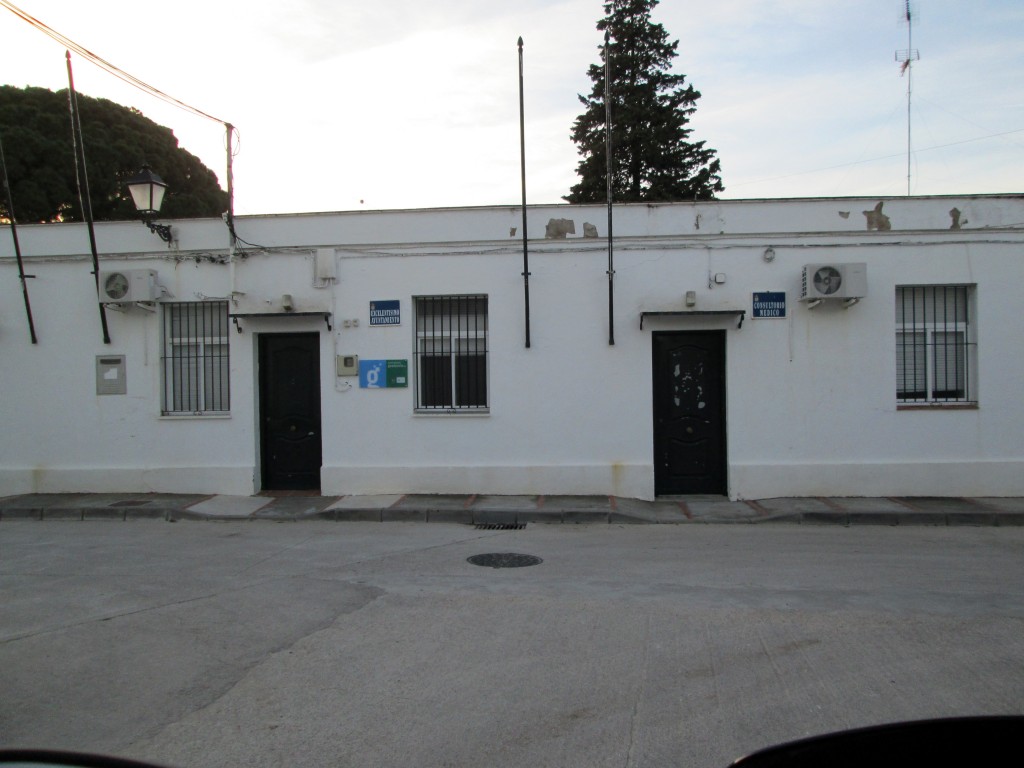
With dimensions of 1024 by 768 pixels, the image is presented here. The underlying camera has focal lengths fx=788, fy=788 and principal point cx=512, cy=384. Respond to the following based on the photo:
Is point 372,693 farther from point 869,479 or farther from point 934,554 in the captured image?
point 869,479

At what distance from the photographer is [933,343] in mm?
11609

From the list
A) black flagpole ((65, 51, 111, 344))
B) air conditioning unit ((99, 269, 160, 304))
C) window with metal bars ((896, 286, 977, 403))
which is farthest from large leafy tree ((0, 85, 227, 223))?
window with metal bars ((896, 286, 977, 403))

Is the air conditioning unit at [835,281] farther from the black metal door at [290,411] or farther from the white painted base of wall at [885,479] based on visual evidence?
the black metal door at [290,411]

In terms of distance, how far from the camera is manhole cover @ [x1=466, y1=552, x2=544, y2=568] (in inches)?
313

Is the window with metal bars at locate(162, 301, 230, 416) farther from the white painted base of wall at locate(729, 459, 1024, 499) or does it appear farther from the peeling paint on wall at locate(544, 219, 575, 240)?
A: the white painted base of wall at locate(729, 459, 1024, 499)

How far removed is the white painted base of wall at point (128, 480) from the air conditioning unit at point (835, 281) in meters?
8.67

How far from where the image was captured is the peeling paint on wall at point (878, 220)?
11414 millimetres

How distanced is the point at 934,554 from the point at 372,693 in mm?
6503

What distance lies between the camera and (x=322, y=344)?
39.2ft

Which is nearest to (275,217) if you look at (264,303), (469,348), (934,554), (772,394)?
(264,303)

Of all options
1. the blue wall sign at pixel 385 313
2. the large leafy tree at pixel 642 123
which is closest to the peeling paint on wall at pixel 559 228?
the blue wall sign at pixel 385 313

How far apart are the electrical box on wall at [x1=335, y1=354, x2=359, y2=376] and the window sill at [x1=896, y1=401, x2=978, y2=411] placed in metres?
7.97

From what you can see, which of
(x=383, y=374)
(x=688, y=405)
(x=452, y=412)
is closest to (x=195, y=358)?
(x=383, y=374)

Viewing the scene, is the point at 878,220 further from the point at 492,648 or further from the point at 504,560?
the point at 492,648
